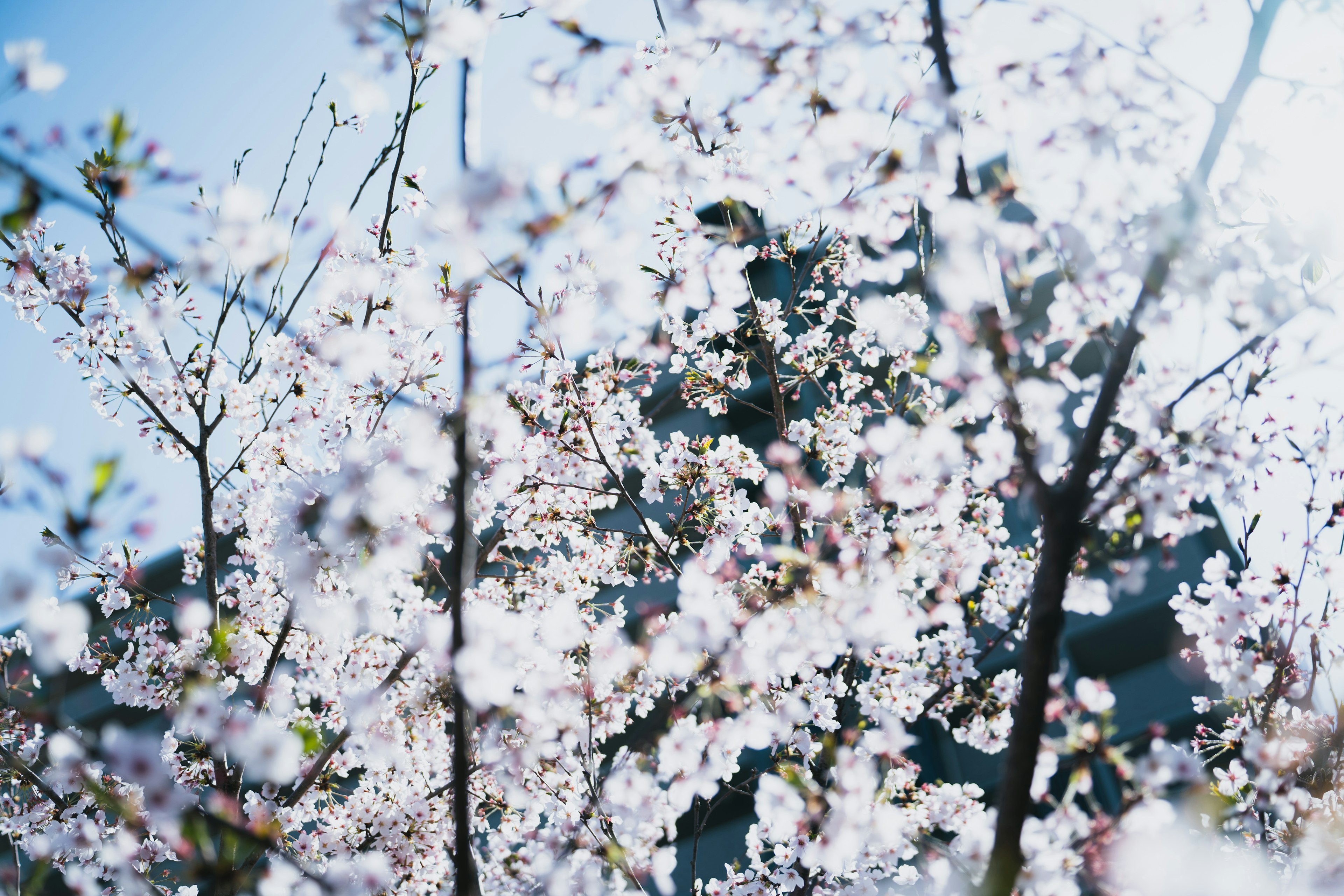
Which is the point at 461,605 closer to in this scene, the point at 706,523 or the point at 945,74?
the point at 945,74

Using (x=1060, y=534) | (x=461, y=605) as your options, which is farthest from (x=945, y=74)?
(x=461, y=605)

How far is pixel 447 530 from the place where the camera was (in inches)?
216

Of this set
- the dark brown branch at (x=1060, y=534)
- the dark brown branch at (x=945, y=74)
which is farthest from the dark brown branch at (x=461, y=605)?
the dark brown branch at (x=945, y=74)

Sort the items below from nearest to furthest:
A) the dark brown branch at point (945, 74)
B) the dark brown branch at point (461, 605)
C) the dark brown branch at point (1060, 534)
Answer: the dark brown branch at point (461, 605) → the dark brown branch at point (1060, 534) → the dark brown branch at point (945, 74)

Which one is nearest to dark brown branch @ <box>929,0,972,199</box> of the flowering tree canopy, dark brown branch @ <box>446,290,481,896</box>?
the flowering tree canopy

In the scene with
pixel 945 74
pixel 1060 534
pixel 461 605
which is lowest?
pixel 461 605

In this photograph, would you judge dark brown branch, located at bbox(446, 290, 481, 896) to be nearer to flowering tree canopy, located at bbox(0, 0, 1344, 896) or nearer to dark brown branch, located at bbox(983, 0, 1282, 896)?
flowering tree canopy, located at bbox(0, 0, 1344, 896)

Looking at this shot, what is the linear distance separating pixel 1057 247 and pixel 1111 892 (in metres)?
2.30

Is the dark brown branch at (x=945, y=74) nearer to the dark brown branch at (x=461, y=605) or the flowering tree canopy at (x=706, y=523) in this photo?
the flowering tree canopy at (x=706, y=523)

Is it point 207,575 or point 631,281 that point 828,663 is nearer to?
point 631,281

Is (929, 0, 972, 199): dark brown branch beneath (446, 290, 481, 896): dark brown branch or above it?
above

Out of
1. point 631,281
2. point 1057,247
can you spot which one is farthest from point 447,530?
point 1057,247

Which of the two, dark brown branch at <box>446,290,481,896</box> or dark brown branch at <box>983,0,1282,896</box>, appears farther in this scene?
dark brown branch at <box>983,0,1282,896</box>

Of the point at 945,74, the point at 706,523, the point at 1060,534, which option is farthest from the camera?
the point at 706,523
